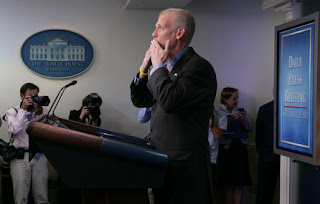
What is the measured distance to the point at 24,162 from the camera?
4.92m

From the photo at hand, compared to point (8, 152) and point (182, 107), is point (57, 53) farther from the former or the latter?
point (182, 107)

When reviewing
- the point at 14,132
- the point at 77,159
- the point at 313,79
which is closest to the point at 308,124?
the point at 313,79

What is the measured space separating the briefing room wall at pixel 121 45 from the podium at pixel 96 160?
4.23 metres

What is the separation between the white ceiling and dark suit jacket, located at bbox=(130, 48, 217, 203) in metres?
3.53

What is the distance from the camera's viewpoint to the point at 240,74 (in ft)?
19.8

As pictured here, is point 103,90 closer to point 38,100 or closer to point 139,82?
point 38,100

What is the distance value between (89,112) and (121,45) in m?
1.05

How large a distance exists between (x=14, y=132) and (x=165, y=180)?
3641 millimetres

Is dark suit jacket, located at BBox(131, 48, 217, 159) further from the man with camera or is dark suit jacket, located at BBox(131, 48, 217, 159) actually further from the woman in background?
the woman in background

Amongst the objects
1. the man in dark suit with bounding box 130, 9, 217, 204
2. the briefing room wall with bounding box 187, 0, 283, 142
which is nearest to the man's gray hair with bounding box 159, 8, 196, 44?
the man in dark suit with bounding box 130, 9, 217, 204

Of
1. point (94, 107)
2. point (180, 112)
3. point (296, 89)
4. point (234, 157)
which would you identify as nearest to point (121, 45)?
point (94, 107)

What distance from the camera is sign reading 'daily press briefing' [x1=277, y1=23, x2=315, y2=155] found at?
2619 mm

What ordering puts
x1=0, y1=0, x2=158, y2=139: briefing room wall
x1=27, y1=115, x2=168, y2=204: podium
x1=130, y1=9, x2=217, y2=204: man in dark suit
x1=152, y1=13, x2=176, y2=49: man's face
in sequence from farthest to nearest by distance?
x1=0, y1=0, x2=158, y2=139: briefing room wall < x1=152, y1=13, x2=176, y2=49: man's face < x1=130, y1=9, x2=217, y2=204: man in dark suit < x1=27, y1=115, x2=168, y2=204: podium

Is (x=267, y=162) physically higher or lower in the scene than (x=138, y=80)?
lower
